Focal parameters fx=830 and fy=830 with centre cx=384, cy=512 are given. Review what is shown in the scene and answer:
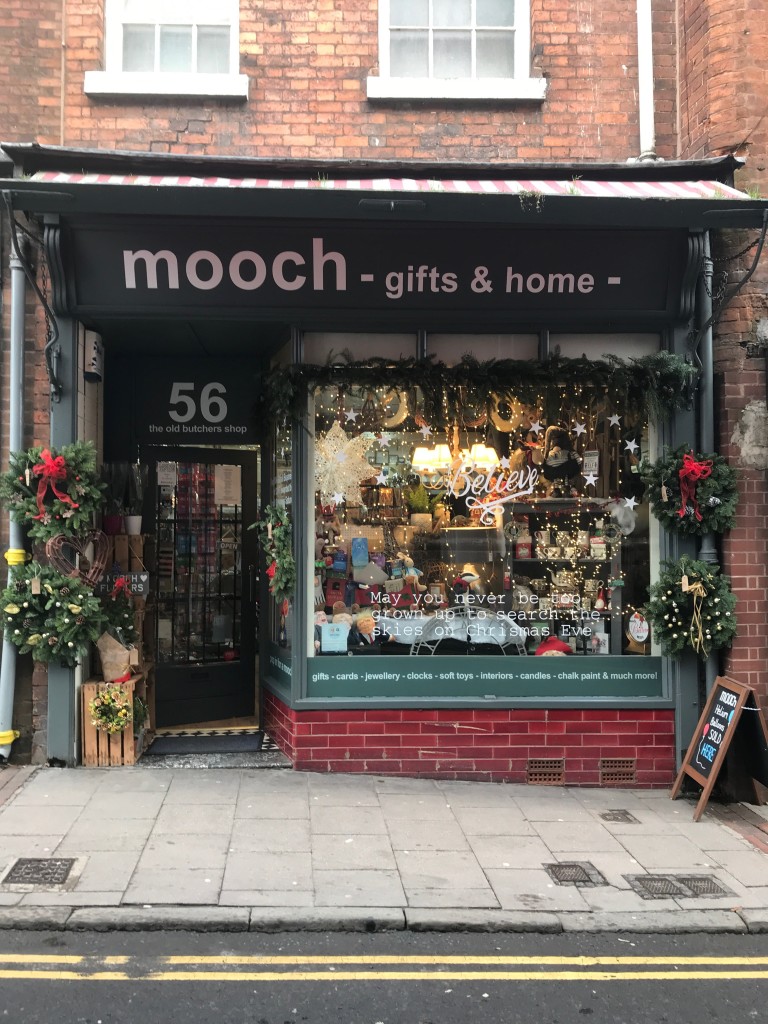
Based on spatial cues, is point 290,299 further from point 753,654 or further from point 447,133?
point 753,654

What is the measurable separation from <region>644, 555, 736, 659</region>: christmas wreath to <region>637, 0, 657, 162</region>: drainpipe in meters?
3.55

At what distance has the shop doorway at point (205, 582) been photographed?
26.7 ft

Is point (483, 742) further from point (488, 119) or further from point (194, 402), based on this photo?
point (488, 119)

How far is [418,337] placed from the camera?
7027 millimetres

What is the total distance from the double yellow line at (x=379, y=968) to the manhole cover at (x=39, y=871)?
72cm

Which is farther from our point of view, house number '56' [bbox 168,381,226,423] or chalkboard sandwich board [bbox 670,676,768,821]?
house number '56' [bbox 168,381,226,423]

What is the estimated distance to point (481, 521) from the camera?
723cm

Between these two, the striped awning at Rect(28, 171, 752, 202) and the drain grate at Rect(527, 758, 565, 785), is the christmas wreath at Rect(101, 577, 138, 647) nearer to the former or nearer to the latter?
the striped awning at Rect(28, 171, 752, 202)

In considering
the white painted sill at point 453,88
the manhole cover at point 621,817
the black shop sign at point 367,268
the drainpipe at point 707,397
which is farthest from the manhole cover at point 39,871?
the white painted sill at point 453,88

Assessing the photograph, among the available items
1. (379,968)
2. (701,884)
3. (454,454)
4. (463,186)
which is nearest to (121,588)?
(454,454)

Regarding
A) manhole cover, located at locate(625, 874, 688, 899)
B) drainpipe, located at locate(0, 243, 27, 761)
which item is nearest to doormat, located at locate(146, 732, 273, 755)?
drainpipe, located at locate(0, 243, 27, 761)

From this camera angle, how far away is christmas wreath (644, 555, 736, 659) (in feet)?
21.7

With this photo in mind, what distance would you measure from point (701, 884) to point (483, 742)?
85.0 inches

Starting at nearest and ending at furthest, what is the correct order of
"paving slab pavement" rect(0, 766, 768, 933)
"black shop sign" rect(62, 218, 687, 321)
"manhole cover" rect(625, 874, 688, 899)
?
1. "paving slab pavement" rect(0, 766, 768, 933)
2. "manhole cover" rect(625, 874, 688, 899)
3. "black shop sign" rect(62, 218, 687, 321)
